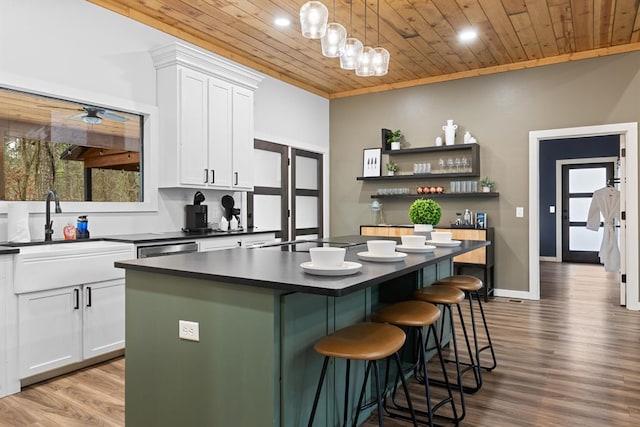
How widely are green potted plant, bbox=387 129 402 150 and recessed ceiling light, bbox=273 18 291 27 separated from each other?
259 cm

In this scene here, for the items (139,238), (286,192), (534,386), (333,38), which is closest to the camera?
(333,38)

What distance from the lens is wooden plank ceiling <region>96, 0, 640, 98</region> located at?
401cm

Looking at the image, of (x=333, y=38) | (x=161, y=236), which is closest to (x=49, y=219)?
(x=161, y=236)

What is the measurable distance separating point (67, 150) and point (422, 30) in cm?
356

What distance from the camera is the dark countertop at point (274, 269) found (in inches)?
62.5

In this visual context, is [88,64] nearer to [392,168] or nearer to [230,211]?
[230,211]

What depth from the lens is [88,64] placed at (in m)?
3.82

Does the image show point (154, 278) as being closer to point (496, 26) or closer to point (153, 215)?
point (153, 215)

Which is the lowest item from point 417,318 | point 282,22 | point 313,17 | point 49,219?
point 417,318

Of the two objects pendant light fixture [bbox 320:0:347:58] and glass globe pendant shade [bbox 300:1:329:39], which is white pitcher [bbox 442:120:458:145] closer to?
pendant light fixture [bbox 320:0:347:58]

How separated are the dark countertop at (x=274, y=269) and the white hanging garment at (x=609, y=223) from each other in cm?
500

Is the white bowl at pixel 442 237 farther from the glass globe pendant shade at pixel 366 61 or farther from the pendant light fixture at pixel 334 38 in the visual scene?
the pendant light fixture at pixel 334 38

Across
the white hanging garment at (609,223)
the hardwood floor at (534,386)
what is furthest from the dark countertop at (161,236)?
the white hanging garment at (609,223)

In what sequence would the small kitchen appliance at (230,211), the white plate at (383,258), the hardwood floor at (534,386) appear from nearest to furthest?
1. the white plate at (383,258)
2. the hardwood floor at (534,386)
3. the small kitchen appliance at (230,211)
